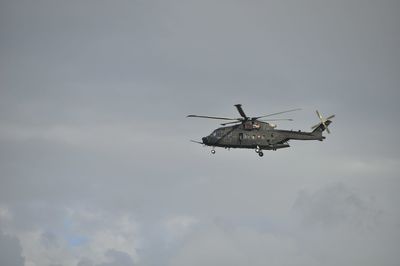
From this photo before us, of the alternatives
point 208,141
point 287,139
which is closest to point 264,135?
point 287,139

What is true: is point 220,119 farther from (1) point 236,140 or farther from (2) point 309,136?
(2) point 309,136

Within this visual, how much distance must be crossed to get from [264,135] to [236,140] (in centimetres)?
505

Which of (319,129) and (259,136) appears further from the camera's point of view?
(319,129)

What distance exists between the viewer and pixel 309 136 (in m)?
99.1

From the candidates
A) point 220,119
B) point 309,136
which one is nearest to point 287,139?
point 309,136

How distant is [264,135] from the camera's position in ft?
322

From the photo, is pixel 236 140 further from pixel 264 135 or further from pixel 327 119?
pixel 327 119

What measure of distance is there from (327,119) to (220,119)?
59.6ft

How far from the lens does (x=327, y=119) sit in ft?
328

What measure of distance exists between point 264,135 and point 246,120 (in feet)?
13.8

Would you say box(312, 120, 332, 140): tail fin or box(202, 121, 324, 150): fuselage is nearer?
box(202, 121, 324, 150): fuselage

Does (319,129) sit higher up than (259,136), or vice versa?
(319,129)

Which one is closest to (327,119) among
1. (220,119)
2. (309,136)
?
(309,136)

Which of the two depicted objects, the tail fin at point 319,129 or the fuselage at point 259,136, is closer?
the fuselage at point 259,136
